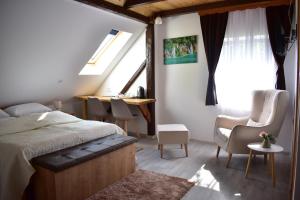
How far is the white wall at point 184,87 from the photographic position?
4.14 meters

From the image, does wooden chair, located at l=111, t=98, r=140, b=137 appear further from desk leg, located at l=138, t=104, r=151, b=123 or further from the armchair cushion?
the armchair cushion

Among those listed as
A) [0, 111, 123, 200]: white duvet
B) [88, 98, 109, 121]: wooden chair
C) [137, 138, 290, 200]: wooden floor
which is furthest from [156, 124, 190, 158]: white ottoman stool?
[88, 98, 109, 121]: wooden chair

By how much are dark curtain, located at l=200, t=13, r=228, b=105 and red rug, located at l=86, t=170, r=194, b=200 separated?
175cm

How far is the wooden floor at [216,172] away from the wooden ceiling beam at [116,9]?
216cm

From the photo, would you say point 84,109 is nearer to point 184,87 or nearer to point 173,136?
point 184,87

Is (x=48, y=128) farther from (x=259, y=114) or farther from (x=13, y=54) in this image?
(x=259, y=114)

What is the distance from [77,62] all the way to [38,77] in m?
0.67

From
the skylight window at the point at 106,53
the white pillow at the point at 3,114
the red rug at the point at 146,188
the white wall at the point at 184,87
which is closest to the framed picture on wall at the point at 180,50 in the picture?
the white wall at the point at 184,87

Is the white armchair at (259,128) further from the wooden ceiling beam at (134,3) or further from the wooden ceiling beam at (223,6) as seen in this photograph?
the wooden ceiling beam at (134,3)

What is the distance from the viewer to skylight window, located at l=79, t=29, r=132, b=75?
460cm

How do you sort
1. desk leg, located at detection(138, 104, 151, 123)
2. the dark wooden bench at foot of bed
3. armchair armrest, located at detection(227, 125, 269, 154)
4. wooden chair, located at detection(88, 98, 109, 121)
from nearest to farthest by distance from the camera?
the dark wooden bench at foot of bed
armchair armrest, located at detection(227, 125, 269, 154)
desk leg, located at detection(138, 104, 151, 123)
wooden chair, located at detection(88, 98, 109, 121)

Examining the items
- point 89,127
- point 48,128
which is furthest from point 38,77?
point 89,127

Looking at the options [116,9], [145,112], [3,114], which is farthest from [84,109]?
[116,9]

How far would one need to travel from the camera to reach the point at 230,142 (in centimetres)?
295
